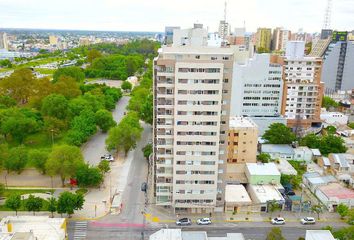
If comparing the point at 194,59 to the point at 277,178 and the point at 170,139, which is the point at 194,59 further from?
the point at 277,178

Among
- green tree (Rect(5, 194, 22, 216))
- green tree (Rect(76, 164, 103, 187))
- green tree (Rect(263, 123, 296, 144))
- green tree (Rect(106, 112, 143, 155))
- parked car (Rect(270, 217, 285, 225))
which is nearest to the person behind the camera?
green tree (Rect(5, 194, 22, 216))

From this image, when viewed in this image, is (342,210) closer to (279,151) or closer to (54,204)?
(279,151)

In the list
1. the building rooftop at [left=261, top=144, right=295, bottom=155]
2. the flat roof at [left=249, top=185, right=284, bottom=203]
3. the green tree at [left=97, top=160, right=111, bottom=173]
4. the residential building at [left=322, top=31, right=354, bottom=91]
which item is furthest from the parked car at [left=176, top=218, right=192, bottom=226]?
the residential building at [left=322, top=31, right=354, bottom=91]

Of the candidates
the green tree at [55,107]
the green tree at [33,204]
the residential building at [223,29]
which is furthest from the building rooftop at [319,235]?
the residential building at [223,29]

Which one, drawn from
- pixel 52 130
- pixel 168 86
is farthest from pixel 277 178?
pixel 52 130

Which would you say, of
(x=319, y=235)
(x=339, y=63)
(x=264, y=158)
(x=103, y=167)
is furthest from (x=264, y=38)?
(x=319, y=235)

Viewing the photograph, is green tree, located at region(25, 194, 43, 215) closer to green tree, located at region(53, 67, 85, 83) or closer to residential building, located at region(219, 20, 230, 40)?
residential building, located at region(219, 20, 230, 40)
